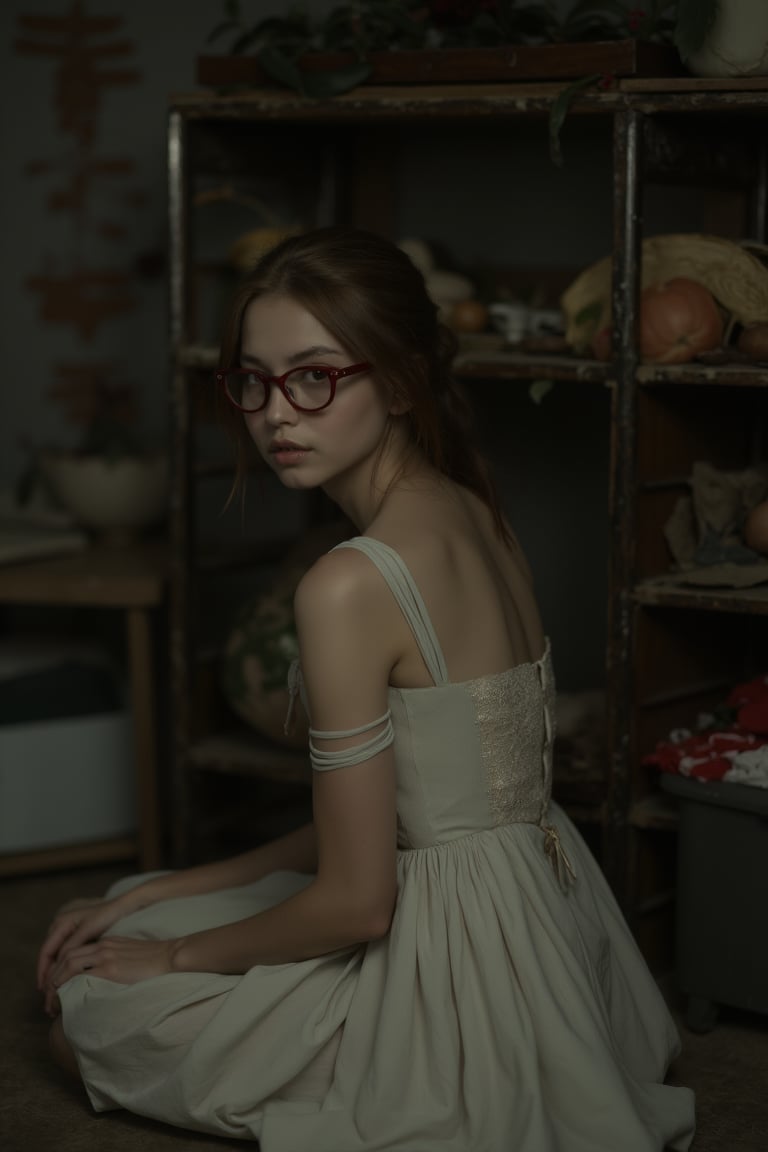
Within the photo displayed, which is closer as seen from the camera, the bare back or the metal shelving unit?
the bare back

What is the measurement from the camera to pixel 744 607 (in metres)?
2.36

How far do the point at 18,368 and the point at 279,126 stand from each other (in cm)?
105

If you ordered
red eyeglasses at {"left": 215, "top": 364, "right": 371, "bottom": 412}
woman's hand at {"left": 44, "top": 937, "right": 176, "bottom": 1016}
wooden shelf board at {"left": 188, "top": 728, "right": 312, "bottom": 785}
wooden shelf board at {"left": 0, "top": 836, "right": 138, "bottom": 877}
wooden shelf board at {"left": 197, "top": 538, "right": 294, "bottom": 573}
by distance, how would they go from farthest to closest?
wooden shelf board at {"left": 0, "top": 836, "right": 138, "bottom": 877} → wooden shelf board at {"left": 197, "top": 538, "right": 294, "bottom": 573} → wooden shelf board at {"left": 188, "top": 728, "right": 312, "bottom": 785} → woman's hand at {"left": 44, "top": 937, "right": 176, "bottom": 1016} → red eyeglasses at {"left": 215, "top": 364, "right": 371, "bottom": 412}

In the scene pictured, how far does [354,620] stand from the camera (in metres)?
1.77

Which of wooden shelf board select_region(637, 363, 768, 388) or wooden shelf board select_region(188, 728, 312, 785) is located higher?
wooden shelf board select_region(637, 363, 768, 388)

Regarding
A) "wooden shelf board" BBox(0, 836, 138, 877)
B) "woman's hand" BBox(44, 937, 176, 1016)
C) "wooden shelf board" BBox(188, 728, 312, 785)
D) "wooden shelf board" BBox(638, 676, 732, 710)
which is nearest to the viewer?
"woman's hand" BBox(44, 937, 176, 1016)

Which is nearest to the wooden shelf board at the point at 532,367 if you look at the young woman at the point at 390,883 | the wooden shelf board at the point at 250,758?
the young woman at the point at 390,883

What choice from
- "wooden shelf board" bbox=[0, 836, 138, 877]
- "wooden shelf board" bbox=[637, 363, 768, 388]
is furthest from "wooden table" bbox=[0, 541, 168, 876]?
"wooden shelf board" bbox=[637, 363, 768, 388]

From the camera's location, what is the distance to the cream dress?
5.88 feet

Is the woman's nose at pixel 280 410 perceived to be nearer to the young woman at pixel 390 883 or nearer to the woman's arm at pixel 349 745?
the young woman at pixel 390 883

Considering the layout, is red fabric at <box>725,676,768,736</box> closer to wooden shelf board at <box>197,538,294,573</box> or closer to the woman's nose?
the woman's nose

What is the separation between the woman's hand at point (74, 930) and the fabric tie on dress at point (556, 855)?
617 mm

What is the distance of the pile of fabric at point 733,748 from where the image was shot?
7.68ft

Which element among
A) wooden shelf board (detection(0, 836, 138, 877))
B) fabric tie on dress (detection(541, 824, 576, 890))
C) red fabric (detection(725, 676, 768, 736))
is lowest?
wooden shelf board (detection(0, 836, 138, 877))
